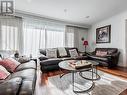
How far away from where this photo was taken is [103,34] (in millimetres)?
4852

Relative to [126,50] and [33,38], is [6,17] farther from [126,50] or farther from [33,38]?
[126,50]

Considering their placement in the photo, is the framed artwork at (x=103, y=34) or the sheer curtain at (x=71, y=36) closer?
the framed artwork at (x=103, y=34)

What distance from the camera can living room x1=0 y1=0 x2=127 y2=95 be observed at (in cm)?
221

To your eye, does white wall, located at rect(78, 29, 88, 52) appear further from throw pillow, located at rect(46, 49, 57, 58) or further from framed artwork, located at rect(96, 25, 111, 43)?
throw pillow, located at rect(46, 49, 57, 58)

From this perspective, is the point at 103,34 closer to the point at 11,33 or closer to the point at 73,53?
the point at 73,53

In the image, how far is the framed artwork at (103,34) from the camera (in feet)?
15.1

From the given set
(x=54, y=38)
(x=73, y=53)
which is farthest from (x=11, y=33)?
(x=73, y=53)

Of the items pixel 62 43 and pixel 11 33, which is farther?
pixel 62 43

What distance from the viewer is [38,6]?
327 cm

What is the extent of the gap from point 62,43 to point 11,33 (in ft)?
8.38

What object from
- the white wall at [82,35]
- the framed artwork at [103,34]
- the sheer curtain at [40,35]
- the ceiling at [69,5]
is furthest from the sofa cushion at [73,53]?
the ceiling at [69,5]

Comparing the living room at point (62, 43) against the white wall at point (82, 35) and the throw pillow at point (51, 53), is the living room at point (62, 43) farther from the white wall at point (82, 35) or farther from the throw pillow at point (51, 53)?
the white wall at point (82, 35)

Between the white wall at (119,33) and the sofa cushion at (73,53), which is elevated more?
the white wall at (119,33)

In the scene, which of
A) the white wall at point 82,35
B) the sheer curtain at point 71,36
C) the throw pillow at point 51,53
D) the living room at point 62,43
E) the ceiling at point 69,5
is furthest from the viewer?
the white wall at point 82,35
